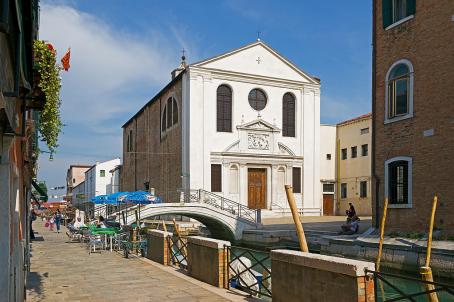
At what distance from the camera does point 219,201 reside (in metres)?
31.6

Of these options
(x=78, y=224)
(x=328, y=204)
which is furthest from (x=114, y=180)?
(x=78, y=224)

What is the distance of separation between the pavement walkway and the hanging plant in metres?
3.37

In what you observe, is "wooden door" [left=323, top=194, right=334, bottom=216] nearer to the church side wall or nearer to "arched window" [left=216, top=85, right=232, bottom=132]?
the church side wall

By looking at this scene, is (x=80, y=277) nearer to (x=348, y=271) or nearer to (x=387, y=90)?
(x=348, y=271)

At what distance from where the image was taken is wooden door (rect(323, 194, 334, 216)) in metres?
38.3

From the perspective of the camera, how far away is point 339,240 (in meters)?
18.4

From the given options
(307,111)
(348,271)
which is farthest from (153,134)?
(348,271)

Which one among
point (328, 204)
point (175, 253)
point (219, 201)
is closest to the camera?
point (175, 253)

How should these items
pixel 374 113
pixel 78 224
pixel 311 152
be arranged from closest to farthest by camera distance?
pixel 374 113
pixel 78 224
pixel 311 152

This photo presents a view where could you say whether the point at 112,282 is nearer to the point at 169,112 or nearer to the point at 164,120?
the point at 169,112

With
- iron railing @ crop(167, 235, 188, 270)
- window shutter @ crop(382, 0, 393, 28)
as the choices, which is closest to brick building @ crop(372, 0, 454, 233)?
window shutter @ crop(382, 0, 393, 28)

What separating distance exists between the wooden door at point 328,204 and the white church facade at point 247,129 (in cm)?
263

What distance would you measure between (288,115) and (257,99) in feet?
9.34

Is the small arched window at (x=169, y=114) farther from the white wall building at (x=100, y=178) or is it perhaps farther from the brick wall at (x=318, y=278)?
the brick wall at (x=318, y=278)
